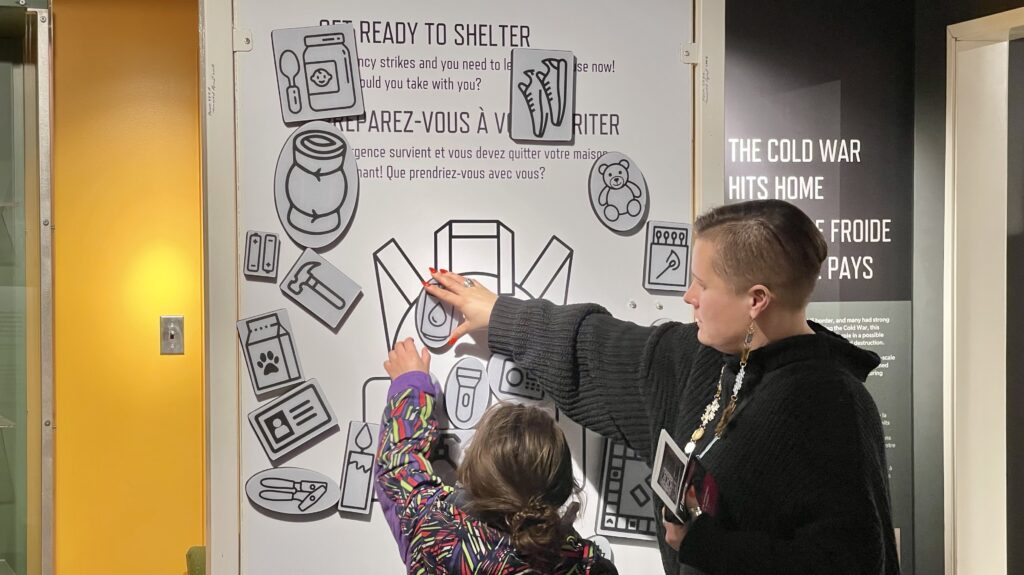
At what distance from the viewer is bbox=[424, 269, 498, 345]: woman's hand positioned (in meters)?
1.91

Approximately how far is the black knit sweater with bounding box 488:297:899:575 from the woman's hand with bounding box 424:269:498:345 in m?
0.02

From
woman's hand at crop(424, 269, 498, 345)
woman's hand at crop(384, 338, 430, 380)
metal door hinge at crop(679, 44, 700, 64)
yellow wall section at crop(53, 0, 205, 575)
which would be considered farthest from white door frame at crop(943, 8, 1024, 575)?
yellow wall section at crop(53, 0, 205, 575)

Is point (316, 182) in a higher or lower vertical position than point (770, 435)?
higher

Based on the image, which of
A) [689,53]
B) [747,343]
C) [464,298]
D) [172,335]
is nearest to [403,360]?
[464,298]

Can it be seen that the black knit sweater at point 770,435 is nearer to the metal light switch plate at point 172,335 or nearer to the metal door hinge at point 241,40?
the metal door hinge at point 241,40

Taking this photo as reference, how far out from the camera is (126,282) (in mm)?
3275

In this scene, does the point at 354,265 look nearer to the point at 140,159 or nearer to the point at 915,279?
the point at 140,159

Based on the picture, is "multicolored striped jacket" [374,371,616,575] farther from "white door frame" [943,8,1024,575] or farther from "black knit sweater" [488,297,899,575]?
"white door frame" [943,8,1024,575]

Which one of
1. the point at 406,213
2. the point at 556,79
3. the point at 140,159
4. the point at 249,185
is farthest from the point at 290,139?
the point at 140,159

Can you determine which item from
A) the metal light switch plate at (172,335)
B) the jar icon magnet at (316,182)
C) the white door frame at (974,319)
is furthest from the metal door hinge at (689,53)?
the metal light switch plate at (172,335)

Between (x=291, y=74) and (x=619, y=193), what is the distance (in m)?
0.70

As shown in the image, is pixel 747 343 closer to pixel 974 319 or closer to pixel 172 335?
pixel 974 319

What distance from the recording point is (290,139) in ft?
6.07

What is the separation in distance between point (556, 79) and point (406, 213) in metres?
0.41
